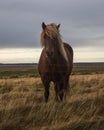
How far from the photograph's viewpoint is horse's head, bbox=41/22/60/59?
8.50m

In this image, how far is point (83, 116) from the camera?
22.8 feet

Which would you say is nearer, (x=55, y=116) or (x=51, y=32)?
(x=55, y=116)

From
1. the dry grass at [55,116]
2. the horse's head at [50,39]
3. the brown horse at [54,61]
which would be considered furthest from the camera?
the brown horse at [54,61]

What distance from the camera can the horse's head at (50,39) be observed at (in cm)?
Result: 850

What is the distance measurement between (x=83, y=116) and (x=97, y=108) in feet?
2.34

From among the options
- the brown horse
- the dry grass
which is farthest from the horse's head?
the dry grass

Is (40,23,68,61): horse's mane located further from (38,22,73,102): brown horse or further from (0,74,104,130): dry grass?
(0,74,104,130): dry grass

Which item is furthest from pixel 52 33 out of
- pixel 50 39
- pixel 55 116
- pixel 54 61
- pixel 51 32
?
pixel 55 116

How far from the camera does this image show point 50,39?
341 inches

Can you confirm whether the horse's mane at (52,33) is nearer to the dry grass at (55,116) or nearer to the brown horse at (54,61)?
the brown horse at (54,61)

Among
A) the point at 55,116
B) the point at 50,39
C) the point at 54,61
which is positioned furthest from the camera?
the point at 54,61

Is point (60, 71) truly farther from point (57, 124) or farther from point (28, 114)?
point (57, 124)

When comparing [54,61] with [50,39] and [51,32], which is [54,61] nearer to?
[50,39]

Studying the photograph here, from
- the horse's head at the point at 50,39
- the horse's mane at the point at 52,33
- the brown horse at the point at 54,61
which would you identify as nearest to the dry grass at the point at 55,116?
the brown horse at the point at 54,61
